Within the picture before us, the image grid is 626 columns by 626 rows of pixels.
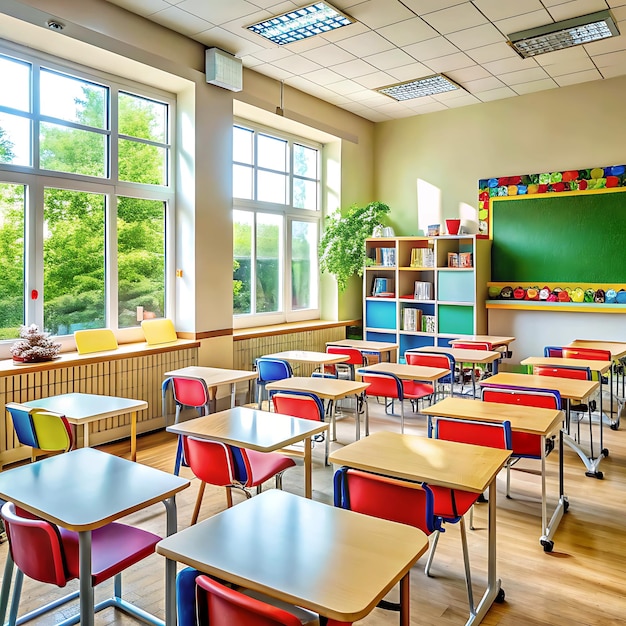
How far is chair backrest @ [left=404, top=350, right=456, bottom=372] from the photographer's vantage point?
16.8ft

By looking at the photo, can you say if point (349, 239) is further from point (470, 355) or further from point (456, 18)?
point (456, 18)

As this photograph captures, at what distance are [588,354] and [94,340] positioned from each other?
4394 millimetres

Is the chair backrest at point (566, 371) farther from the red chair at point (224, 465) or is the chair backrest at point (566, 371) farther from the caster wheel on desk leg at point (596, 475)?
the red chair at point (224, 465)

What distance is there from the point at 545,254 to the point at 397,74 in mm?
2835

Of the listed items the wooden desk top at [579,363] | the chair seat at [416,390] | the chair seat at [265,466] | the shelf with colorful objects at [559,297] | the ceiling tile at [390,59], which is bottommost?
the chair seat at [265,466]

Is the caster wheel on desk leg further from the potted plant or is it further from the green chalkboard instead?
the potted plant

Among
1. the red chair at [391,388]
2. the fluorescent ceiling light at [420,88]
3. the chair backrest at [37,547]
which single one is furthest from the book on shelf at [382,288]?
the chair backrest at [37,547]

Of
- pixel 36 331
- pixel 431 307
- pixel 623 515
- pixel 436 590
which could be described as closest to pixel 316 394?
pixel 436 590

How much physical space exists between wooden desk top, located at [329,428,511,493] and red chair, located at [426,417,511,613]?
133 millimetres

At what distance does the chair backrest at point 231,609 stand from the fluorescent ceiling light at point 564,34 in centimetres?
554

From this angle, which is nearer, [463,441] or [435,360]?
[463,441]

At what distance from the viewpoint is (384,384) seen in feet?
15.4

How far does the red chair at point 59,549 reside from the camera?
5.65 feet

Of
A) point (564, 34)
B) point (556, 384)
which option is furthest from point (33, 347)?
point (564, 34)
